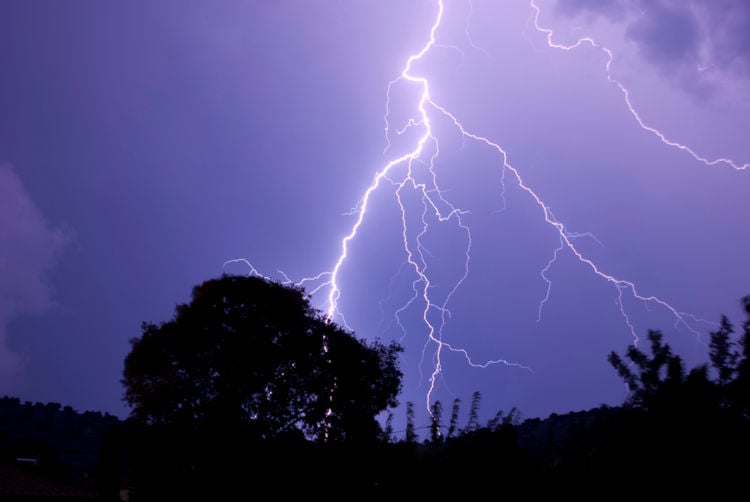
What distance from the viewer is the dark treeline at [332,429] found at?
17.0 feet

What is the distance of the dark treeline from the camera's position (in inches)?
205

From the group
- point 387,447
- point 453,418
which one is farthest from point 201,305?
point 453,418

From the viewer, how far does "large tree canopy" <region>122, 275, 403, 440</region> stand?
13.7 metres

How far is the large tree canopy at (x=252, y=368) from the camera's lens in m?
13.7

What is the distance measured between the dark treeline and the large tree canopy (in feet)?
0.11

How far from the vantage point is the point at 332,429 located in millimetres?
14305

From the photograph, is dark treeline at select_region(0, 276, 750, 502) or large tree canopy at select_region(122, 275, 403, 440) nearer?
dark treeline at select_region(0, 276, 750, 502)

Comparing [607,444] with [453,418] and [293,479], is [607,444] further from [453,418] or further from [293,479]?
[293,479]

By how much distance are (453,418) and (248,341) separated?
7.61 metres

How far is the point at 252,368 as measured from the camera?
13883 mm

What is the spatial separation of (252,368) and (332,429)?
8.80ft

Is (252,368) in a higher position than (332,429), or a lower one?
higher

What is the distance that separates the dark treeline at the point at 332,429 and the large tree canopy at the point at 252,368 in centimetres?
3

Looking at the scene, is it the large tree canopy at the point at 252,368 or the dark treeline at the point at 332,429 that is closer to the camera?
the dark treeline at the point at 332,429
